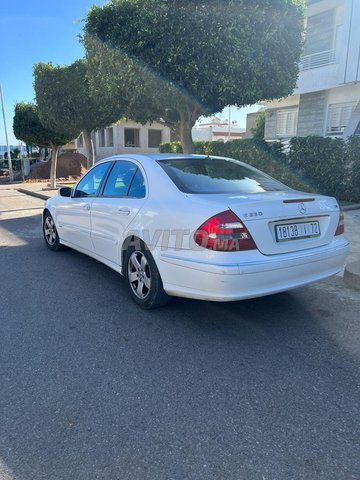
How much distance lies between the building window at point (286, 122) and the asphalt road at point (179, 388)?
14.6 meters

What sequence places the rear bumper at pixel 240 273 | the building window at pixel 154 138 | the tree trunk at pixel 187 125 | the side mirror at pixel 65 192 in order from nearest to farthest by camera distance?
the rear bumper at pixel 240 273
the side mirror at pixel 65 192
the tree trunk at pixel 187 125
the building window at pixel 154 138

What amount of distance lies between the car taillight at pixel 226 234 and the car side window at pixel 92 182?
2206 mm

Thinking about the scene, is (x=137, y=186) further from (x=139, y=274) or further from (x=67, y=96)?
(x=67, y=96)

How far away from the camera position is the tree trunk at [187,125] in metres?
9.44

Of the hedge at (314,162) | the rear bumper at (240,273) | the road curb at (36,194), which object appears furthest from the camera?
the road curb at (36,194)

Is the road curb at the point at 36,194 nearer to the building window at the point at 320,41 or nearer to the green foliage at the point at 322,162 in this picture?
the green foliage at the point at 322,162

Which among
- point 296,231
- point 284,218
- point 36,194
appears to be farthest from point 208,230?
point 36,194

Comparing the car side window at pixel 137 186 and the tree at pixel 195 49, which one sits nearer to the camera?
the car side window at pixel 137 186

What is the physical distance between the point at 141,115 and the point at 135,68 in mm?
1668

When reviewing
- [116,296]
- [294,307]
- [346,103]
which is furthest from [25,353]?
[346,103]

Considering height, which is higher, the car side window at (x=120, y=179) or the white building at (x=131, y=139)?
the white building at (x=131, y=139)

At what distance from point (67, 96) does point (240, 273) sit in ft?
39.4

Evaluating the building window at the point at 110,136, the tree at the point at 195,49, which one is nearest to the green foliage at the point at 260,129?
the building window at the point at 110,136

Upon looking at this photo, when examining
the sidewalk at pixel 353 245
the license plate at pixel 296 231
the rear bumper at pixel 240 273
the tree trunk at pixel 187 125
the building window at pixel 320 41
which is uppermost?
the building window at pixel 320 41
